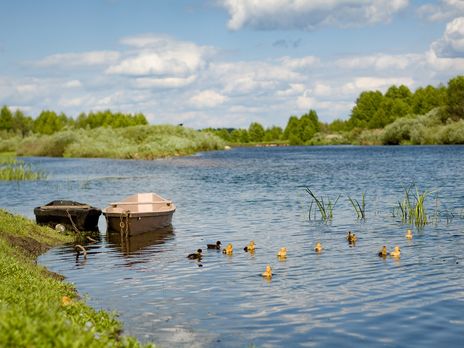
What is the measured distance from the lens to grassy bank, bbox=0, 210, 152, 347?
8852 millimetres

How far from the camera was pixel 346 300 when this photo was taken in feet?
60.1

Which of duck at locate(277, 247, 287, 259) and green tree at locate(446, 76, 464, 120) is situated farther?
green tree at locate(446, 76, 464, 120)

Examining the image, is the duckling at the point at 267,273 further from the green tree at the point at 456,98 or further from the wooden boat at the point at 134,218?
the green tree at the point at 456,98

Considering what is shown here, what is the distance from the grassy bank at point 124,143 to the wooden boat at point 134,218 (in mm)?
91869

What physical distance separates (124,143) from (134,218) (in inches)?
4490

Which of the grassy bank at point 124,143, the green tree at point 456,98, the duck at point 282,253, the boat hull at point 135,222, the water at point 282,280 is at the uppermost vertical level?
the green tree at point 456,98

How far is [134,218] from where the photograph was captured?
106ft

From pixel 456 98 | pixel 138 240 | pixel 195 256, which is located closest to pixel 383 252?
pixel 195 256

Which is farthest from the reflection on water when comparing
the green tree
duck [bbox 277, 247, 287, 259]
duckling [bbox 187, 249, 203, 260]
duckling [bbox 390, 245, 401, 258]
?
the green tree

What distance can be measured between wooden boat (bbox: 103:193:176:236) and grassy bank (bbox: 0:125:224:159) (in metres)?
91.9

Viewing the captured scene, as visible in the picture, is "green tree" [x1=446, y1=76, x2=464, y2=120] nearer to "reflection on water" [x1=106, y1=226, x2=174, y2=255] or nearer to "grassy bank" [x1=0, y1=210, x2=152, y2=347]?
"reflection on water" [x1=106, y1=226, x2=174, y2=255]

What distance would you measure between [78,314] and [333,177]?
5705cm

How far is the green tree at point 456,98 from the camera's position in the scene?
5807 inches

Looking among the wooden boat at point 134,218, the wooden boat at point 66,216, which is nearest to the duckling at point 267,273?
the wooden boat at point 134,218
